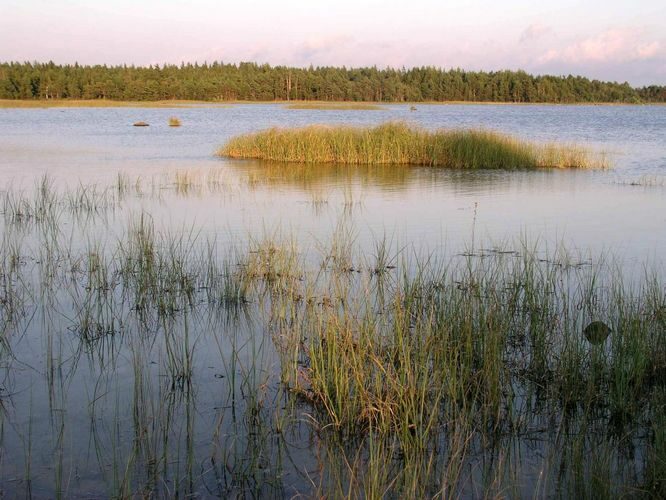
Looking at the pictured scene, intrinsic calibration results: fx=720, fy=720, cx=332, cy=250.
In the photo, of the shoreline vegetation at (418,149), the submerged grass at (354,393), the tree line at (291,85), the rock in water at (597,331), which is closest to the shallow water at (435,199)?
the shoreline vegetation at (418,149)

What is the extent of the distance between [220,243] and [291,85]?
316 feet

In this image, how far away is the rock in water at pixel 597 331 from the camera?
5133 millimetres

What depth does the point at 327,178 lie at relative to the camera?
17547 millimetres

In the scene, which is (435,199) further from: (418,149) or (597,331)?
(597,331)

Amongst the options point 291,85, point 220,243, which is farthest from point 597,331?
point 291,85

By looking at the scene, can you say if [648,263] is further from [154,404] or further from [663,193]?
[663,193]

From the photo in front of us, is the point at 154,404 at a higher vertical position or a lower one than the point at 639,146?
lower

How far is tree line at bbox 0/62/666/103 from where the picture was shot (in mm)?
93125

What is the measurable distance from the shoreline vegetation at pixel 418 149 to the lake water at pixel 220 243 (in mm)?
1091

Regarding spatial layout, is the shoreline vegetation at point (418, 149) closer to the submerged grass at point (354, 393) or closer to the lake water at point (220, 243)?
the lake water at point (220, 243)

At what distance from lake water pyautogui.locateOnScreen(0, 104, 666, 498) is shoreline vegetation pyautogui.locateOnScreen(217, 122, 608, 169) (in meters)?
1.09

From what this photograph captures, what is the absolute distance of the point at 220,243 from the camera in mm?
9367

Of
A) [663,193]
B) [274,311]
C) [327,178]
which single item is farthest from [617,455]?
[327,178]

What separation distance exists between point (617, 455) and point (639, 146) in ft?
90.1
